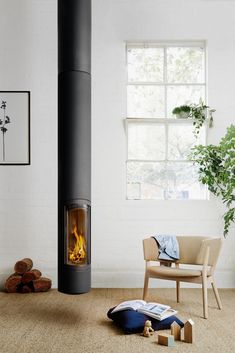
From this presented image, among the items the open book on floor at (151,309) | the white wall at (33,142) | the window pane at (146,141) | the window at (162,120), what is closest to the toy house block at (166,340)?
the open book on floor at (151,309)

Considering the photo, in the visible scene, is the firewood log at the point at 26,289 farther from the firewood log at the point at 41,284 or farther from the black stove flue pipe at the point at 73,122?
the black stove flue pipe at the point at 73,122

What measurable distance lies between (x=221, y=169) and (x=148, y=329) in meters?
2.24

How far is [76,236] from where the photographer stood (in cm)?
416

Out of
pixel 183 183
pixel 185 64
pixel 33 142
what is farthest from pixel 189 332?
pixel 185 64

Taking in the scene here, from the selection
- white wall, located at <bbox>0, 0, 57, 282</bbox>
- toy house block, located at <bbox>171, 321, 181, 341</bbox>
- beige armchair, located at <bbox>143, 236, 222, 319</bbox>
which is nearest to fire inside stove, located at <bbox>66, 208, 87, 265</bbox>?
beige armchair, located at <bbox>143, 236, 222, 319</bbox>

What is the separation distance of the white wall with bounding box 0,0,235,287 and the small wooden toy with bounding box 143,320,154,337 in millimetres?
1807

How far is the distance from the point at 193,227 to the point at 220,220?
33 centimetres

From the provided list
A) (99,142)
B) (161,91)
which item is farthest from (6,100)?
(161,91)

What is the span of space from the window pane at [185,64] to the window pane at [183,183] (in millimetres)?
1035

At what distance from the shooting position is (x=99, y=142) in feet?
18.0

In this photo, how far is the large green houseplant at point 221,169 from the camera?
16.4 ft

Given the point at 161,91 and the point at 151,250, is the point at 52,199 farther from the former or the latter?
the point at 161,91

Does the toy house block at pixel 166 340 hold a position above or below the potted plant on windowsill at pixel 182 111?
below

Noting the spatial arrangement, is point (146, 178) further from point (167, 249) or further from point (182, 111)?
point (167, 249)
